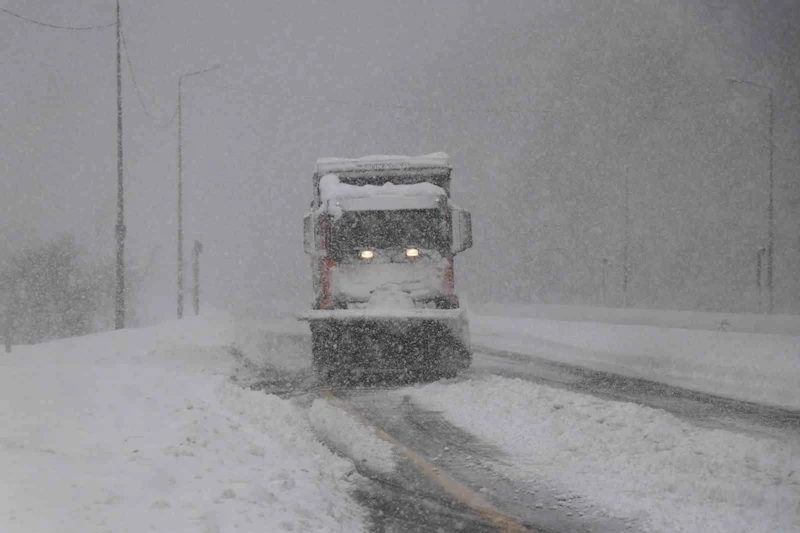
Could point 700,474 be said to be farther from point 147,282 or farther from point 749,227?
point 147,282

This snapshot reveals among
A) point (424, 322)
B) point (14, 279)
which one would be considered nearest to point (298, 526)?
point (424, 322)

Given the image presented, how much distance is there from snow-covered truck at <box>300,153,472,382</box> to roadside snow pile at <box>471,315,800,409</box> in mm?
3822

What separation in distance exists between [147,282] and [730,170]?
64.5 m

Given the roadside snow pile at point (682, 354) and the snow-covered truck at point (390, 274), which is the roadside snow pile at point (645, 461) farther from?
the roadside snow pile at point (682, 354)

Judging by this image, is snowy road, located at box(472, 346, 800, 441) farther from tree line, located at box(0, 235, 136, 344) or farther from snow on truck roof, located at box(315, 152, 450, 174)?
tree line, located at box(0, 235, 136, 344)

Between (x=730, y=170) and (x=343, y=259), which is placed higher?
(x=730, y=170)

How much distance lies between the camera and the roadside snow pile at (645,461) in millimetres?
5410

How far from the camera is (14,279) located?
72188 millimetres

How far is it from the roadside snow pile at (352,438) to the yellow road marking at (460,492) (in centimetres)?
13

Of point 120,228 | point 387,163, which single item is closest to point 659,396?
point 387,163

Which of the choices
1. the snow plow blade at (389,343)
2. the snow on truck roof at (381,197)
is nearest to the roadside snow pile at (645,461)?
the snow plow blade at (389,343)

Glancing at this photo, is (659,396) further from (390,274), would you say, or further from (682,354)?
(682,354)

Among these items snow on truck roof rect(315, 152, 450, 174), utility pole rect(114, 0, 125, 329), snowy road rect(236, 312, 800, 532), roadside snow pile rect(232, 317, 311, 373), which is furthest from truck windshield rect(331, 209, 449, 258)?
utility pole rect(114, 0, 125, 329)

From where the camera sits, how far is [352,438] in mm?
7992
